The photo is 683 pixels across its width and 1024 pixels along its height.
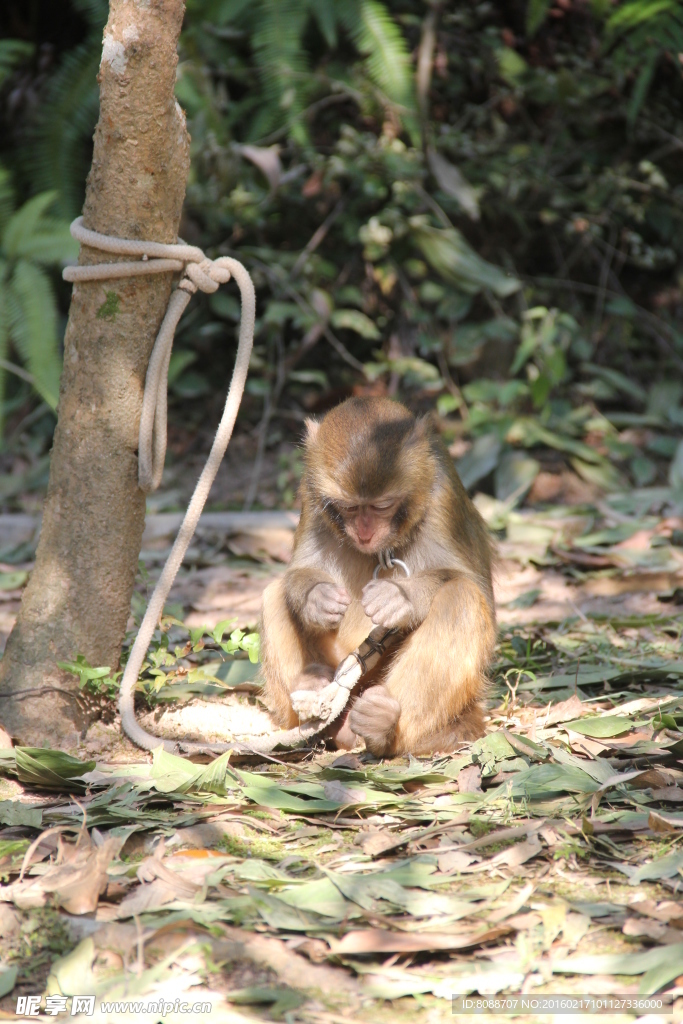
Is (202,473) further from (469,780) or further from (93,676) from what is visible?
(469,780)

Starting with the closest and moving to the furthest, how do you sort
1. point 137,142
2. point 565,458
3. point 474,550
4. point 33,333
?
point 137,142, point 474,550, point 33,333, point 565,458

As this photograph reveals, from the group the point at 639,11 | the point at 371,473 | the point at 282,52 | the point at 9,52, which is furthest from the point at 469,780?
the point at 9,52

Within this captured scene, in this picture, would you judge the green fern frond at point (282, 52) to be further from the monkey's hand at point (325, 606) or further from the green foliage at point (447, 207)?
the monkey's hand at point (325, 606)

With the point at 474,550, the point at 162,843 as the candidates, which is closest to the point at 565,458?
the point at 474,550

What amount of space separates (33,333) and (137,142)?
13.2 ft

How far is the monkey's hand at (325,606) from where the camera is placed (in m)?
3.71

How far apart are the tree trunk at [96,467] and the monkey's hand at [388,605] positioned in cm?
92

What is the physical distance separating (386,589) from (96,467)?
1.15m

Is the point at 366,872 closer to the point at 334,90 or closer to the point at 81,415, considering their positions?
the point at 81,415

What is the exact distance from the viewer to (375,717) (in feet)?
11.6

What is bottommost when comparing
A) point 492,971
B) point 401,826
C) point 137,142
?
point 401,826

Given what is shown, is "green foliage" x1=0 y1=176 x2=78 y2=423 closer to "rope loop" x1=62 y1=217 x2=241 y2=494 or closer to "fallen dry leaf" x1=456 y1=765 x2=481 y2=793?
"rope loop" x1=62 y1=217 x2=241 y2=494

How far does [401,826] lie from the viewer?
303 cm

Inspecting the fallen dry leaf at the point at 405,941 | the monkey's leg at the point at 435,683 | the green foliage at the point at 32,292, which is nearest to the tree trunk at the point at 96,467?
the monkey's leg at the point at 435,683
